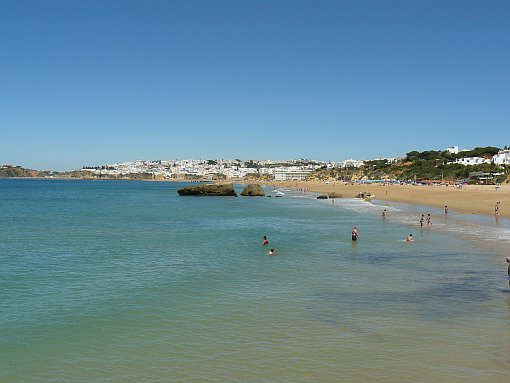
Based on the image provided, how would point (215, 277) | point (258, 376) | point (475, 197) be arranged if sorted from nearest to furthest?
point (258, 376) → point (215, 277) → point (475, 197)

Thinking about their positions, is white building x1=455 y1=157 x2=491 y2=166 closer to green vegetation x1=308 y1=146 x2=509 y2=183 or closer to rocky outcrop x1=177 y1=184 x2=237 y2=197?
green vegetation x1=308 y1=146 x2=509 y2=183

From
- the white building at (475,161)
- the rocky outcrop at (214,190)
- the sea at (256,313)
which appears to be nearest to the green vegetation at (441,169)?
the white building at (475,161)

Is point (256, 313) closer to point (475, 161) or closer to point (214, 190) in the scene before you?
point (214, 190)

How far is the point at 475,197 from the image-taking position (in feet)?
218

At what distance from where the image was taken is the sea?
31.9ft

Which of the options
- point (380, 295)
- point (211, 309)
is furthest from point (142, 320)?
point (380, 295)

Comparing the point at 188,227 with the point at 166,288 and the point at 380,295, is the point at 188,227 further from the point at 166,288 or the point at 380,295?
the point at 380,295

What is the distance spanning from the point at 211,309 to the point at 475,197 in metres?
62.4

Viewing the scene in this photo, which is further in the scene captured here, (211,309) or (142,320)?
(211,309)

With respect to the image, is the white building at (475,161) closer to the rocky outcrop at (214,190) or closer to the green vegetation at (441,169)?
the green vegetation at (441,169)

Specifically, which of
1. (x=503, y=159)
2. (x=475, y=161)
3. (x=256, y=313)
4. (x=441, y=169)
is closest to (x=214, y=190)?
(x=256, y=313)

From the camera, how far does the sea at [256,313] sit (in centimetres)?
973

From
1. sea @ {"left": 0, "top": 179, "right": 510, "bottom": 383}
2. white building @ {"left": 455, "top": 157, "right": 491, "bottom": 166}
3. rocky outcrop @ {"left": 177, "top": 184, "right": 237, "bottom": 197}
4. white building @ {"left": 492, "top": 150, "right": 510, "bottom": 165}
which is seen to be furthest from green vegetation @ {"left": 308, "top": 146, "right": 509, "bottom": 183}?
sea @ {"left": 0, "top": 179, "right": 510, "bottom": 383}

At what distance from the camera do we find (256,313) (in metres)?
13.6
